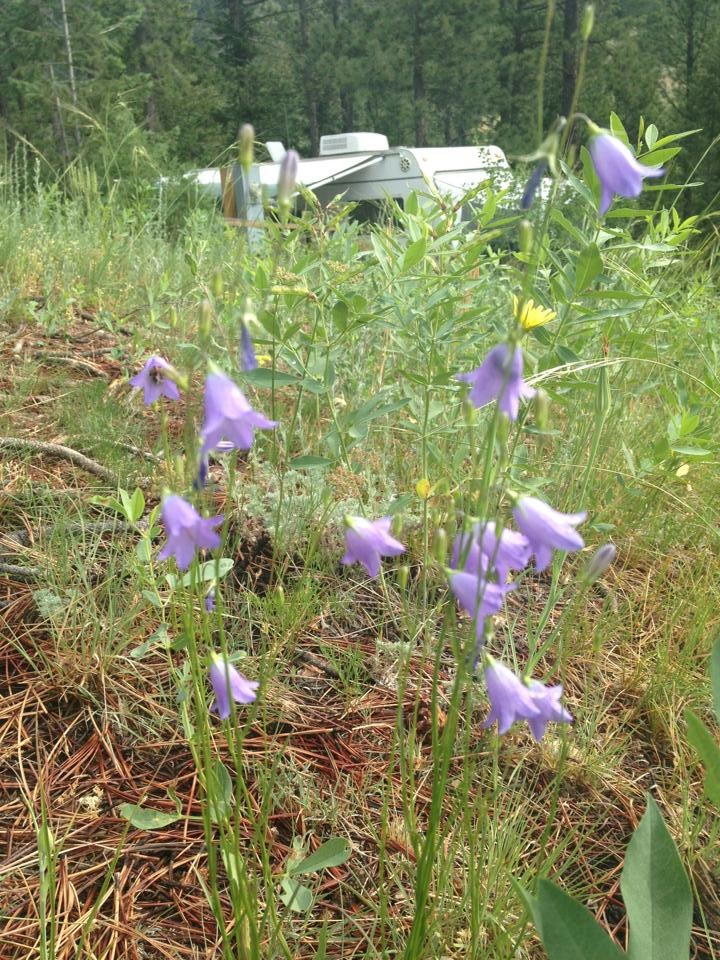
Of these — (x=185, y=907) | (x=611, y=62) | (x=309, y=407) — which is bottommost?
(x=185, y=907)

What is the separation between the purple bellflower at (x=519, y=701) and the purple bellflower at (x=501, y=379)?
1.04ft

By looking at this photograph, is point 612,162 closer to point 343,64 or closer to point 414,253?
point 414,253

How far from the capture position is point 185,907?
1.22m

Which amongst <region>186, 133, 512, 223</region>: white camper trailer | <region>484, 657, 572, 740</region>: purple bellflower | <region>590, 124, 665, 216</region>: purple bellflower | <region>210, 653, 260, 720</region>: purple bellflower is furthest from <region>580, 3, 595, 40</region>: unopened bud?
<region>186, 133, 512, 223</region>: white camper trailer

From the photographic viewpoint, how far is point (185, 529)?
0.88m

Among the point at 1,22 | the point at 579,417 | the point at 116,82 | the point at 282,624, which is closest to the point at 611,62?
the point at 116,82

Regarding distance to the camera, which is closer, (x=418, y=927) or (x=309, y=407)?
(x=418, y=927)

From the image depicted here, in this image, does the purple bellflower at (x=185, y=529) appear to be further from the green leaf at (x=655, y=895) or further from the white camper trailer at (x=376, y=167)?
the white camper trailer at (x=376, y=167)

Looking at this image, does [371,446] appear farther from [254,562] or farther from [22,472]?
[22,472]

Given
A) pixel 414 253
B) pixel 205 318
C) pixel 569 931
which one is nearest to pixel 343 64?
pixel 414 253

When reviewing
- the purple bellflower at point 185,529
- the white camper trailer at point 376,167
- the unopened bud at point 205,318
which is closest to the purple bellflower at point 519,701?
the purple bellflower at point 185,529

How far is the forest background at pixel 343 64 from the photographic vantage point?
18.8 m

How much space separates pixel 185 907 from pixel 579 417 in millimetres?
1770

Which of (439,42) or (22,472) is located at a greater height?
(439,42)
